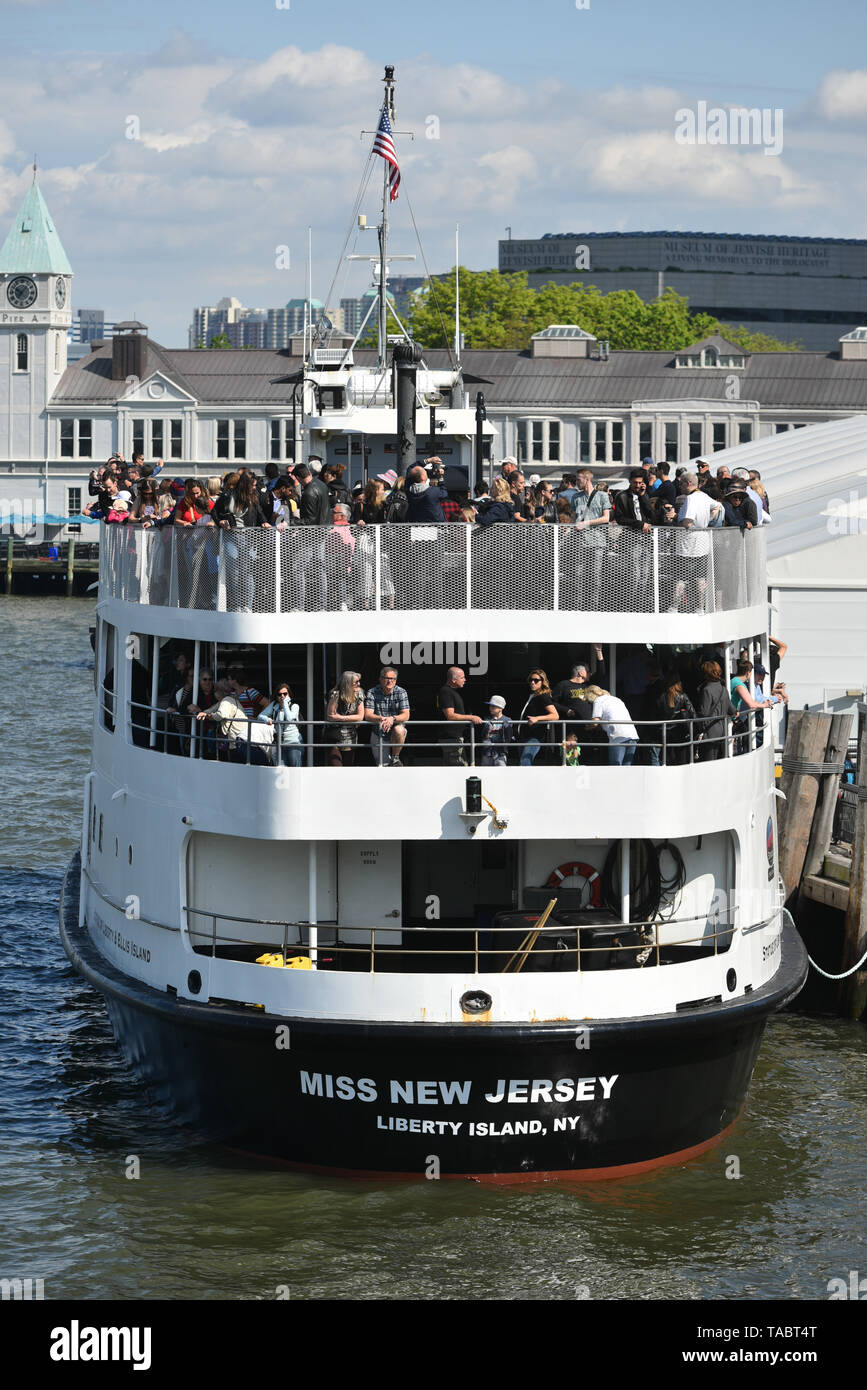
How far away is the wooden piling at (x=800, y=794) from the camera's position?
2431 cm

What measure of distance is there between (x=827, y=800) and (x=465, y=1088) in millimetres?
9543

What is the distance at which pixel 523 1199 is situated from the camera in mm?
16859

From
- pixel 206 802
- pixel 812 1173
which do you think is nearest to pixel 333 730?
pixel 206 802

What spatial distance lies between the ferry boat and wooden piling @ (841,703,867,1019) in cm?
406

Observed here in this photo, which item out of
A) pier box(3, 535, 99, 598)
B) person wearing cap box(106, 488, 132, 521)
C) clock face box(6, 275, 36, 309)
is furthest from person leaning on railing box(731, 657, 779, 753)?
clock face box(6, 275, 36, 309)

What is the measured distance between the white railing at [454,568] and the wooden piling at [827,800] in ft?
24.2

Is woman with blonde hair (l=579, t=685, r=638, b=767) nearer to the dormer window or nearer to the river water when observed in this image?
the river water

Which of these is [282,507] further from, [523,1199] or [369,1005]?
[523,1199]

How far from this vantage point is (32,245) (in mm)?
107938

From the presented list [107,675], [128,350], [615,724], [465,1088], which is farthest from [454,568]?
[128,350]

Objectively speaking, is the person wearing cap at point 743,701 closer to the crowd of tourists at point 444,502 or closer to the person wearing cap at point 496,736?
the crowd of tourists at point 444,502

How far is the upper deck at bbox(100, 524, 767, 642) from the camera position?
17.3 metres

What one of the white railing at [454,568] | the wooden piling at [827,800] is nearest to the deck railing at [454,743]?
the white railing at [454,568]

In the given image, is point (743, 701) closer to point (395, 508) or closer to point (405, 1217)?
point (395, 508)
